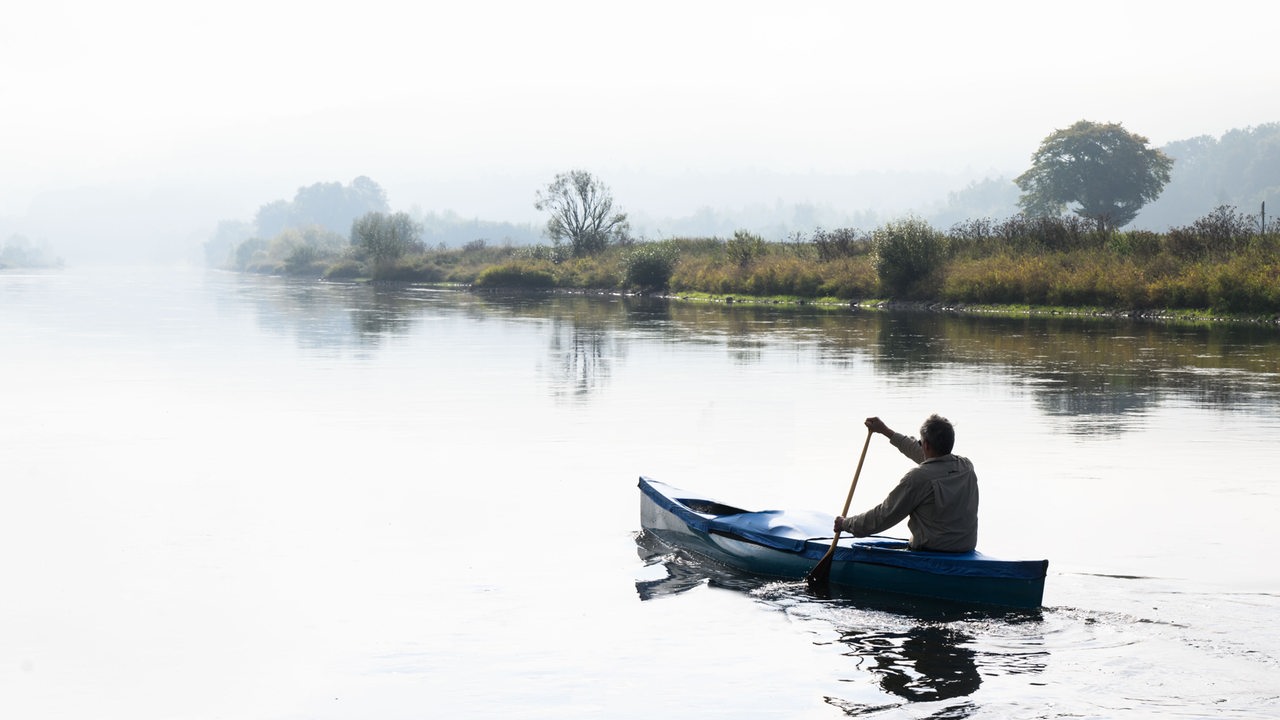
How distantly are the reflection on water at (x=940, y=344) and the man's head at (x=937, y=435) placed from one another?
10653mm

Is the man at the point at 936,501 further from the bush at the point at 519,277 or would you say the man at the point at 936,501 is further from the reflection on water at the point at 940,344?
the bush at the point at 519,277

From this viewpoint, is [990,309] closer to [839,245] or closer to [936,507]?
[839,245]

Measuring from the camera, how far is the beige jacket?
10.9 meters

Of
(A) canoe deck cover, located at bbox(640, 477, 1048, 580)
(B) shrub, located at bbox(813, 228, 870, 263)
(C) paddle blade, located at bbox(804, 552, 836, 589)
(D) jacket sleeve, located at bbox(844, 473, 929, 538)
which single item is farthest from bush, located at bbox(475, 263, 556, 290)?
(D) jacket sleeve, located at bbox(844, 473, 929, 538)

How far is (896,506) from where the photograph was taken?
1099 centimetres

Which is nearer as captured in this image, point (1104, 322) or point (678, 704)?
point (678, 704)

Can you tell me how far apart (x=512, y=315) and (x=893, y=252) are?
1712cm

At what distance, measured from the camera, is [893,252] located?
59156 mm

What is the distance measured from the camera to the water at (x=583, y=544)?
9.23 metres

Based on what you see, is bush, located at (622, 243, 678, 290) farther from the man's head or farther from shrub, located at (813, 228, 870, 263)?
the man's head

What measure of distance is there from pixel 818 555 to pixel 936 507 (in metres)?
1.19

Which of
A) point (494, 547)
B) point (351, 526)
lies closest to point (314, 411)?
point (351, 526)

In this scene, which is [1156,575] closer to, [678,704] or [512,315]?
[678,704]

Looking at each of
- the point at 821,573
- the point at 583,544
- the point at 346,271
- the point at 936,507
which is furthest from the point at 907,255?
the point at 346,271
